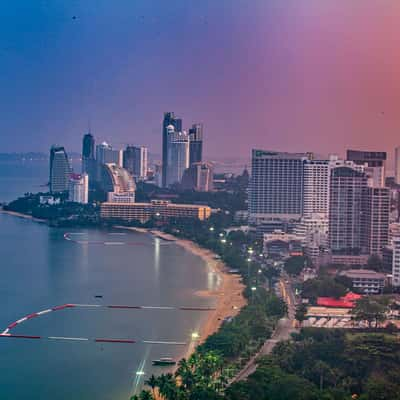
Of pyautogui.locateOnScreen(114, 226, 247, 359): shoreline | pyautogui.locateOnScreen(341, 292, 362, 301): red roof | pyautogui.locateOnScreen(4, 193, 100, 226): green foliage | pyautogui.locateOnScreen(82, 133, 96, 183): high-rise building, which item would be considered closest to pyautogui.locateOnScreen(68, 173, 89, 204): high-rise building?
pyautogui.locateOnScreen(4, 193, 100, 226): green foliage

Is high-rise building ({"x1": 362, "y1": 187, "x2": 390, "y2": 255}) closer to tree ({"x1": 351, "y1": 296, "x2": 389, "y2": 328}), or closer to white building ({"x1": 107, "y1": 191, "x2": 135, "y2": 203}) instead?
tree ({"x1": 351, "y1": 296, "x2": 389, "y2": 328})

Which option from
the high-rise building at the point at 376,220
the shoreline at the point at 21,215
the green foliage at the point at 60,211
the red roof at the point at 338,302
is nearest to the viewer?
the red roof at the point at 338,302

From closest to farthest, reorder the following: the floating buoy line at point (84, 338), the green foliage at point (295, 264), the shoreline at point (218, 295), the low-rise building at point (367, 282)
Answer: the floating buoy line at point (84, 338) < the shoreline at point (218, 295) < the low-rise building at point (367, 282) < the green foliage at point (295, 264)

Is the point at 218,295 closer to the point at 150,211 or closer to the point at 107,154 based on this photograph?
the point at 150,211

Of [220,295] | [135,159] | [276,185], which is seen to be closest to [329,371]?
[220,295]

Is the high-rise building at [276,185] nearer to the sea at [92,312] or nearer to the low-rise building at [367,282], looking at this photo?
the sea at [92,312]

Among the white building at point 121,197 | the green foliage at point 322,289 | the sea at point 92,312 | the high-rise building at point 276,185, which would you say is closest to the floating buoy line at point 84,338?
the sea at point 92,312
